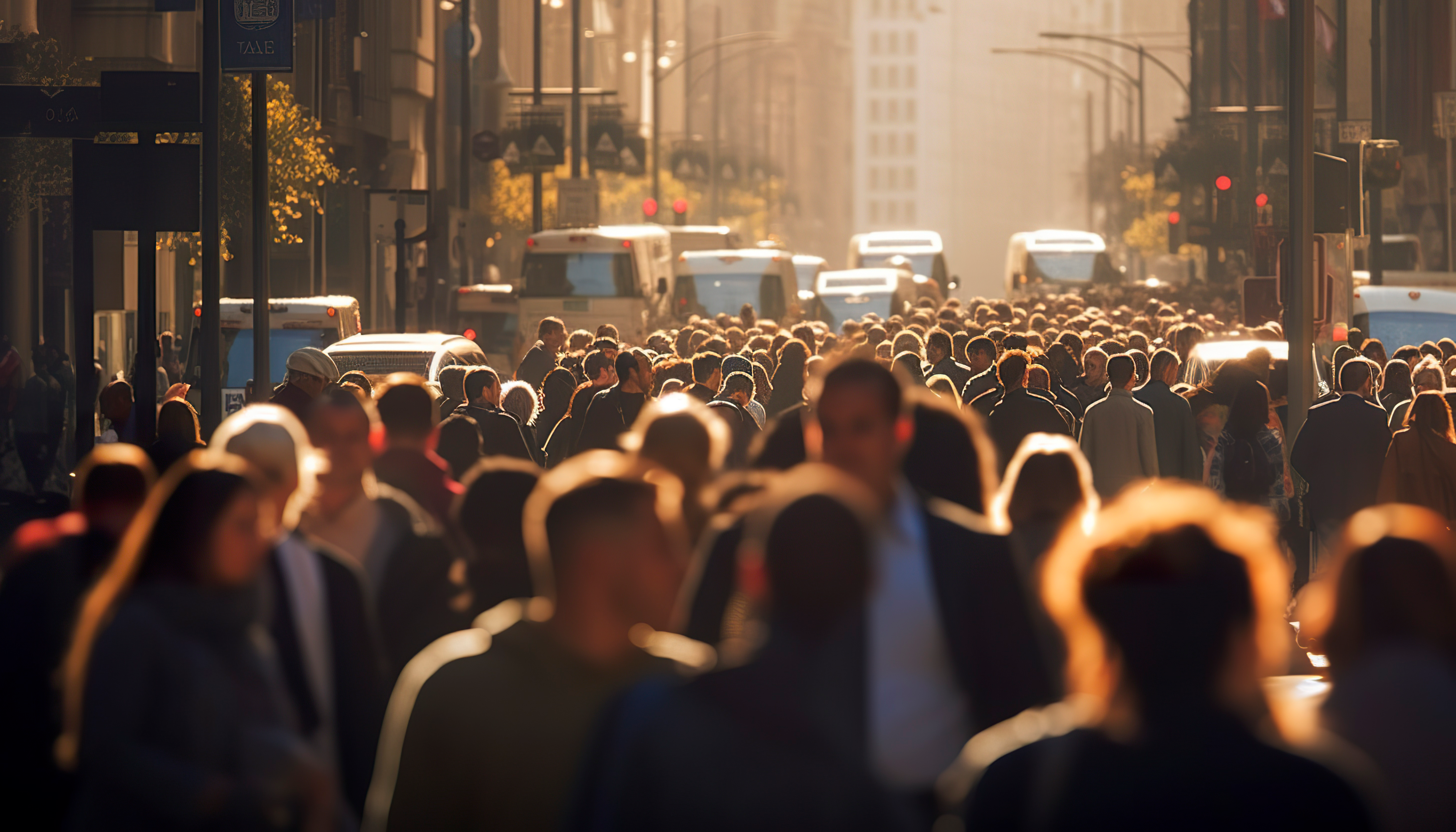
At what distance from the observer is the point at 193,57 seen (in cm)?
3388

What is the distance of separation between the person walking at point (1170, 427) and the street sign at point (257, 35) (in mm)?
7072

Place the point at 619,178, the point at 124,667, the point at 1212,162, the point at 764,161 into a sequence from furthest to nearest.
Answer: the point at 764,161, the point at 619,178, the point at 1212,162, the point at 124,667

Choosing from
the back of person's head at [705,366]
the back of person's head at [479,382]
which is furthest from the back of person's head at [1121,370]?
the back of person's head at [479,382]

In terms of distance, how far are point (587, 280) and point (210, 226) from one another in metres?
22.6

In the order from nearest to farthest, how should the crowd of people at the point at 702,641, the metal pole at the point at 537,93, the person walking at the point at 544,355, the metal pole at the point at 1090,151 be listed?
the crowd of people at the point at 702,641, the person walking at the point at 544,355, the metal pole at the point at 537,93, the metal pole at the point at 1090,151

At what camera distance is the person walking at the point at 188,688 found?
4070 millimetres

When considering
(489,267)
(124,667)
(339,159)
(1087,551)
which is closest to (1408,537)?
(1087,551)

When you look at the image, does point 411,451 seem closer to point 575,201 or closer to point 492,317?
point 492,317

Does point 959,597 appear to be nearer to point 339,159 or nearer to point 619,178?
point 339,159

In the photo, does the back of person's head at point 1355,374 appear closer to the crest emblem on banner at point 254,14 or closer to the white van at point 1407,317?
the crest emblem on banner at point 254,14

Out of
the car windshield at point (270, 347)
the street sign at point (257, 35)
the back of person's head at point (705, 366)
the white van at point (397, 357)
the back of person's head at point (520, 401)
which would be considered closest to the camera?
the back of person's head at point (520, 401)

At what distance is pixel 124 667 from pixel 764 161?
122 metres

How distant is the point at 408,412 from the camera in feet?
23.4

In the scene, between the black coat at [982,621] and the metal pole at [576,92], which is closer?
the black coat at [982,621]
